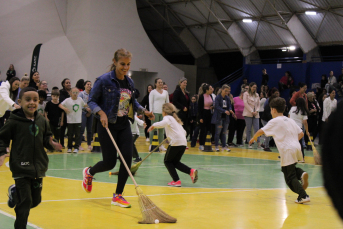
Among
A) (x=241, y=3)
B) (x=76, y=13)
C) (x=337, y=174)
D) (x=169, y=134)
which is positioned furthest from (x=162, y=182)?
(x=241, y=3)

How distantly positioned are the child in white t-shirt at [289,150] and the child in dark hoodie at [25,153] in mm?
3218

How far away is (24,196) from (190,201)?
2.65m

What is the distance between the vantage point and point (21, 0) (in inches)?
906

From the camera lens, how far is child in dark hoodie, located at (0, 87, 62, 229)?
3887mm

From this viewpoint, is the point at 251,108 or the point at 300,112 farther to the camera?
the point at 251,108

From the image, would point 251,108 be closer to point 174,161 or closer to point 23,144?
point 174,161

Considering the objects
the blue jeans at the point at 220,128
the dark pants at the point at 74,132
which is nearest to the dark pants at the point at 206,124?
the blue jeans at the point at 220,128

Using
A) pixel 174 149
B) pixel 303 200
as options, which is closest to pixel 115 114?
pixel 174 149

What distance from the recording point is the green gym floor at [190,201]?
4.72 meters

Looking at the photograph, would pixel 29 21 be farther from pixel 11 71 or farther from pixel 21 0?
pixel 11 71

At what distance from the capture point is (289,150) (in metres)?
6.13

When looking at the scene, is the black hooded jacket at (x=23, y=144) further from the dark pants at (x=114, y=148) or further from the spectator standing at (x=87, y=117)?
the spectator standing at (x=87, y=117)

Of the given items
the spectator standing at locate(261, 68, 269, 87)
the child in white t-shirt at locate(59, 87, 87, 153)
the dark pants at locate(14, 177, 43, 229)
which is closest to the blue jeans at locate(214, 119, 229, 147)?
the child in white t-shirt at locate(59, 87, 87, 153)

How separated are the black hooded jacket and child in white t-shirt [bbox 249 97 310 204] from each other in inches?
127
